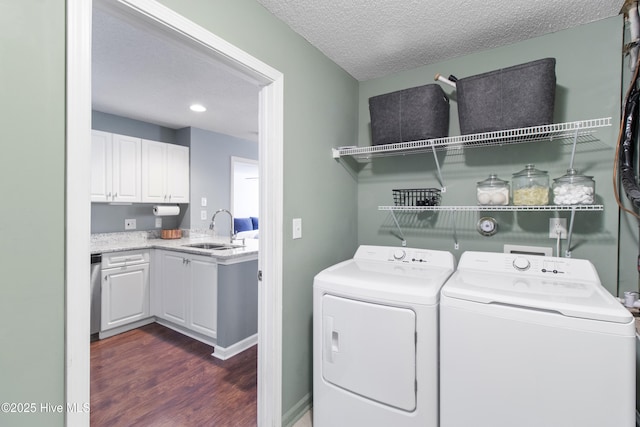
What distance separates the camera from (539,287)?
4.24 ft

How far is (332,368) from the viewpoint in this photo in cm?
149

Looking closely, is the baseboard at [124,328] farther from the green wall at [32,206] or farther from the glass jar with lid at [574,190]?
the glass jar with lid at [574,190]

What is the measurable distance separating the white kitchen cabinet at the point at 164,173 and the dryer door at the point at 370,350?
9.64ft

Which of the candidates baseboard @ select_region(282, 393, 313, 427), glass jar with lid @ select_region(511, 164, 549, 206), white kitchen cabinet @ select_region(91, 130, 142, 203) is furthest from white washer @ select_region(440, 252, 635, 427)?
white kitchen cabinet @ select_region(91, 130, 142, 203)

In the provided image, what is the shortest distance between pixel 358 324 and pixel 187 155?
339 cm

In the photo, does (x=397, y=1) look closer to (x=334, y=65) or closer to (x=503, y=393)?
(x=334, y=65)

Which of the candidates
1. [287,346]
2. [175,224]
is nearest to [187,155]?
[175,224]

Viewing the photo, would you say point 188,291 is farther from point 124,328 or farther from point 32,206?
point 32,206

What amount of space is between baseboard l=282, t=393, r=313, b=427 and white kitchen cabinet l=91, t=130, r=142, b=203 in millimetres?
2839

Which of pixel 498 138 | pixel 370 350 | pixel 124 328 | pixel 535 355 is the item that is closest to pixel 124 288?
pixel 124 328

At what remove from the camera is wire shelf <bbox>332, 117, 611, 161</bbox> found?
57.1 inches

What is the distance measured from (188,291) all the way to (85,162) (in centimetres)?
224

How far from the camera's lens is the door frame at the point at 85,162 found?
848 mm

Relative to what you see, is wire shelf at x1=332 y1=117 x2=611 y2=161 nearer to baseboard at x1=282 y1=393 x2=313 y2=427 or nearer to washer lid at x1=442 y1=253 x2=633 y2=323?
washer lid at x1=442 y1=253 x2=633 y2=323
